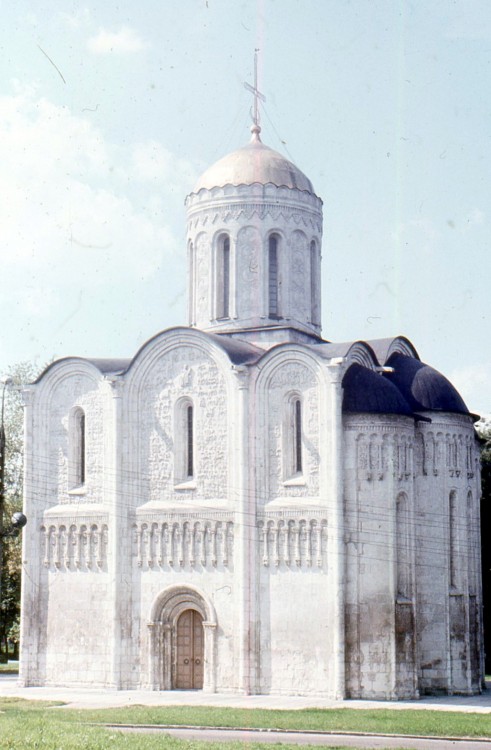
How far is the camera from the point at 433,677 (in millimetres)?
29312

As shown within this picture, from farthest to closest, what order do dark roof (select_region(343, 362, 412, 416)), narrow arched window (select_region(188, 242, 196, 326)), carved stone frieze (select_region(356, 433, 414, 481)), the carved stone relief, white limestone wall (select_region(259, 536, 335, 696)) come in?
1. narrow arched window (select_region(188, 242, 196, 326))
2. the carved stone relief
3. dark roof (select_region(343, 362, 412, 416))
4. carved stone frieze (select_region(356, 433, 414, 481))
5. white limestone wall (select_region(259, 536, 335, 696))

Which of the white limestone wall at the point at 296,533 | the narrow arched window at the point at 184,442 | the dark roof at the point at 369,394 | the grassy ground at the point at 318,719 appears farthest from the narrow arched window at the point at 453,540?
the narrow arched window at the point at 184,442

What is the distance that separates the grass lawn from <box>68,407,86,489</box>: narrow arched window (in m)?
7.20

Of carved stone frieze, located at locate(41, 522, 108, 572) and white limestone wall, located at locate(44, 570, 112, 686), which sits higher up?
carved stone frieze, located at locate(41, 522, 108, 572)

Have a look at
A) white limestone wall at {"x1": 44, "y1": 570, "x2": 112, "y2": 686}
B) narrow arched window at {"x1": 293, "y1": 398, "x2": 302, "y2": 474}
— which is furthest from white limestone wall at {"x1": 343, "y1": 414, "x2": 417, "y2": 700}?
white limestone wall at {"x1": 44, "y1": 570, "x2": 112, "y2": 686}

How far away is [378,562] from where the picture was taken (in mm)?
27906

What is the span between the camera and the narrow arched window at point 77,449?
31.7 m

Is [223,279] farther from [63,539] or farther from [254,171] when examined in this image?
[63,539]

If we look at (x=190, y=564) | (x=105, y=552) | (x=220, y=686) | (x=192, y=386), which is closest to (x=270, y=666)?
(x=220, y=686)

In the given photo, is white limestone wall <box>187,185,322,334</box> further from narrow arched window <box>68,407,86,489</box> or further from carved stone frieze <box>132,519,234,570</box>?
carved stone frieze <box>132,519,234,570</box>

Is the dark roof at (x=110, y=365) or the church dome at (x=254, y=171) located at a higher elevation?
the church dome at (x=254, y=171)

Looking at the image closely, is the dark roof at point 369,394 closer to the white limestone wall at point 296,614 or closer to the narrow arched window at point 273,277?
the white limestone wall at point 296,614

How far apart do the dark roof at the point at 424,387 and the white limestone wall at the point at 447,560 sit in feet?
0.97

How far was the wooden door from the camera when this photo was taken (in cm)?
2969
